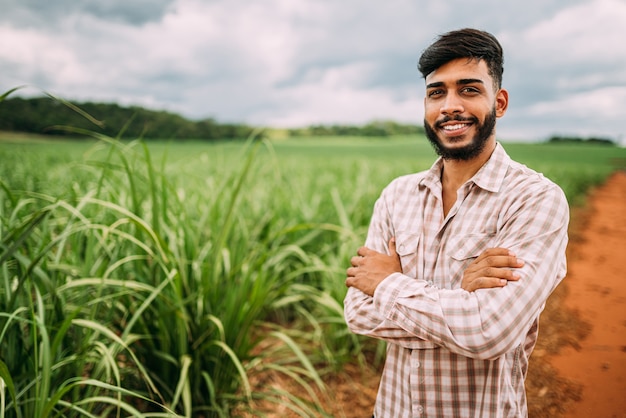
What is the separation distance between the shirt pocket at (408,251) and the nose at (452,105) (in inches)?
14.6

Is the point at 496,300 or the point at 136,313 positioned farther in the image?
the point at 136,313

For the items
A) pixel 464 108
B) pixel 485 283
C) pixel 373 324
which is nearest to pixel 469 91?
pixel 464 108

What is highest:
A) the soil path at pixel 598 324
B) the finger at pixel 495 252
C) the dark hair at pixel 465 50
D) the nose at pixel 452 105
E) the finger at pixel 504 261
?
the dark hair at pixel 465 50

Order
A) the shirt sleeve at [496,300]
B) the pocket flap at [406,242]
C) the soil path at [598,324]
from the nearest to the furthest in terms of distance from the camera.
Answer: the shirt sleeve at [496,300] → the pocket flap at [406,242] → the soil path at [598,324]

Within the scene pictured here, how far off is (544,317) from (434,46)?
8.75ft

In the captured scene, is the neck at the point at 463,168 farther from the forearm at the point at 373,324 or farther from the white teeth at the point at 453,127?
the forearm at the point at 373,324

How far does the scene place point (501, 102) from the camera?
49.4 inches

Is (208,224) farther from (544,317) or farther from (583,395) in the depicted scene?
(544,317)

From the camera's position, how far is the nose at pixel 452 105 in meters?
1.14

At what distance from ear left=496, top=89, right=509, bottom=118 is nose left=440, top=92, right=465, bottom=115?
18 cm

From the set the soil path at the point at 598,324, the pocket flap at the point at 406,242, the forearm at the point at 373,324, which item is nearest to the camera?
the forearm at the point at 373,324

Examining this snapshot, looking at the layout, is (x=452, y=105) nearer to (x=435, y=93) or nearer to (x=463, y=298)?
(x=435, y=93)

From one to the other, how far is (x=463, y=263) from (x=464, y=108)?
44 cm

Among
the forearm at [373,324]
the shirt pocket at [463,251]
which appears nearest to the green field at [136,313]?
the forearm at [373,324]
